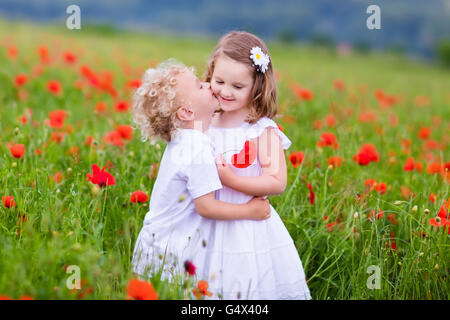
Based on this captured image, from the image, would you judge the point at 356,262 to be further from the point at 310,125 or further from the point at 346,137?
the point at 310,125

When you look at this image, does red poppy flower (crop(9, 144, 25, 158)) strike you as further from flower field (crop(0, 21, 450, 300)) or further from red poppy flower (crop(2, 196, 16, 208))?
red poppy flower (crop(2, 196, 16, 208))

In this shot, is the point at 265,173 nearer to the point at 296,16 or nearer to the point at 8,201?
the point at 8,201

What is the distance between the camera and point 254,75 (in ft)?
6.80

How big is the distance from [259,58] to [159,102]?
452 mm

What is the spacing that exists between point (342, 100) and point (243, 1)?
427 feet

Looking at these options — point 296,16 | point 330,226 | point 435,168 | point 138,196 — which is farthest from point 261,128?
point 296,16

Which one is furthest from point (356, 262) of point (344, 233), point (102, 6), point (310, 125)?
point (102, 6)

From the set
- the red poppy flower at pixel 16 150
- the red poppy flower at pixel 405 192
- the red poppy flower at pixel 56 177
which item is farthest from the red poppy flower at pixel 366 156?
the red poppy flower at pixel 16 150

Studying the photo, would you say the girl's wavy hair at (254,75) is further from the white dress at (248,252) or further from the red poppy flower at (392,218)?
the red poppy flower at (392,218)

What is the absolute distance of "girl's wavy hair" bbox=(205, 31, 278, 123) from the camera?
2.05 m

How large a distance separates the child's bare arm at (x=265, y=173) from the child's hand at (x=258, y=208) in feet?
0.10

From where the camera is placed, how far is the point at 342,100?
6.27 meters

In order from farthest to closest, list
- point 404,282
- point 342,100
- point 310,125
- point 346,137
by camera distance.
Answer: point 342,100, point 310,125, point 346,137, point 404,282

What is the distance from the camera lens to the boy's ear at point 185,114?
194 cm
